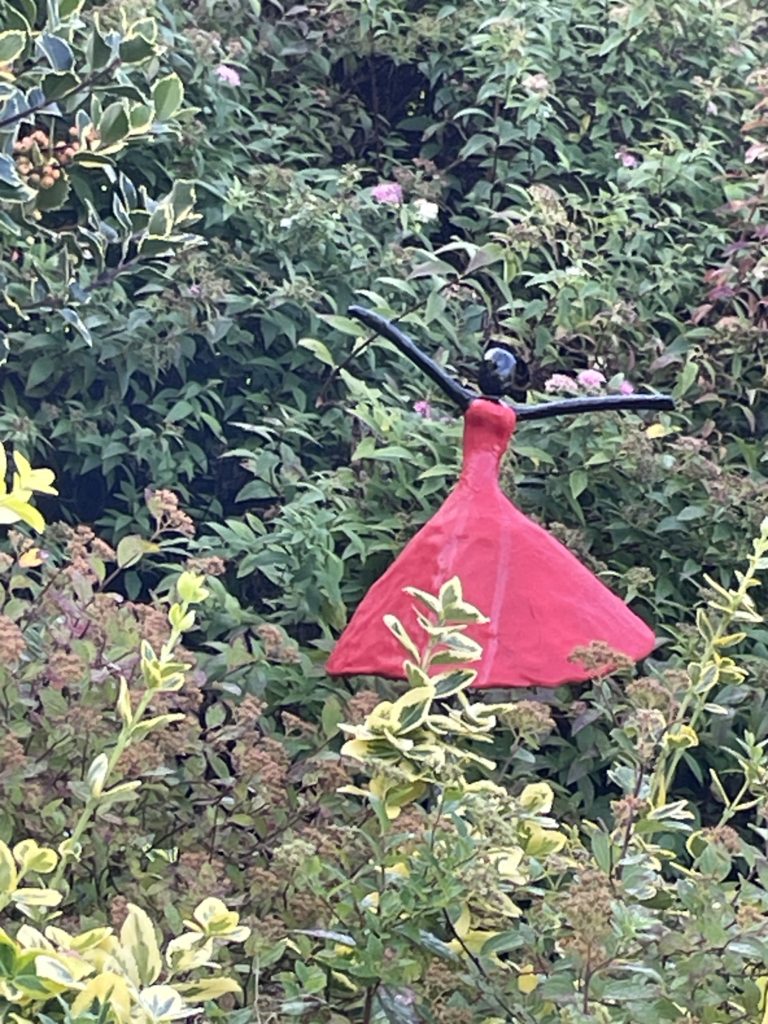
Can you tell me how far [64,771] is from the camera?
1.06m

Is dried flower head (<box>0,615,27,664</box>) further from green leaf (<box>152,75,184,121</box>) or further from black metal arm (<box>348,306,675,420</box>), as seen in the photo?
green leaf (<box>152,75,184,121</box>)

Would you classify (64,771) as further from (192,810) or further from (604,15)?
(604,15)

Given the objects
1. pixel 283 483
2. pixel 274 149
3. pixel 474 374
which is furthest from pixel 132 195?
pixel 274 149

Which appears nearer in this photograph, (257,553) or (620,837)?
(620,837)

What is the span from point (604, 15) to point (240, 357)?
1.21 meters

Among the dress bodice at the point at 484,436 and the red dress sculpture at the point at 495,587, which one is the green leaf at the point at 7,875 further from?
the dress bodice at the point at 484,436

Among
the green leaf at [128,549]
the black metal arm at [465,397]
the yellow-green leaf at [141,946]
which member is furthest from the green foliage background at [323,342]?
the black metal arm at [465,397]

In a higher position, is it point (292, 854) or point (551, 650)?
point (292, 854)

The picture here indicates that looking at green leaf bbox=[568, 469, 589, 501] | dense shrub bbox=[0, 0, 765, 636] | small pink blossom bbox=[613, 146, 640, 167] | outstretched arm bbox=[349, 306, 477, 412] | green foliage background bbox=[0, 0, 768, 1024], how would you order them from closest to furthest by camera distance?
green foliage background bbox=[0, 0, 768, 1024] < outstretched arm bbox=[349, 306, 477, 412] < dense shrub bbox=[0, 0, 765, 636] < green leaf bbox=[568, 469, 589, 501] < small pink blossom bbox=[613, 146, 640, 167]

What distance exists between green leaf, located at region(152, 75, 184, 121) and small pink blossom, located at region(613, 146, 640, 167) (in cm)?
115

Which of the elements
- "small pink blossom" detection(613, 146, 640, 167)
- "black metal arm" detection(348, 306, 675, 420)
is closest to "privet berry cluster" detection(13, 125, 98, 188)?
"black metal arm" detection(348, 306, 675, 420)

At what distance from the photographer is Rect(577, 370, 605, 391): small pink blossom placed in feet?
6.01

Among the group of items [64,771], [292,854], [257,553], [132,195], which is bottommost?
[257,553]

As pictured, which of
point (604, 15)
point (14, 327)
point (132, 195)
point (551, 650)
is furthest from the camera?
point (604, 15)
